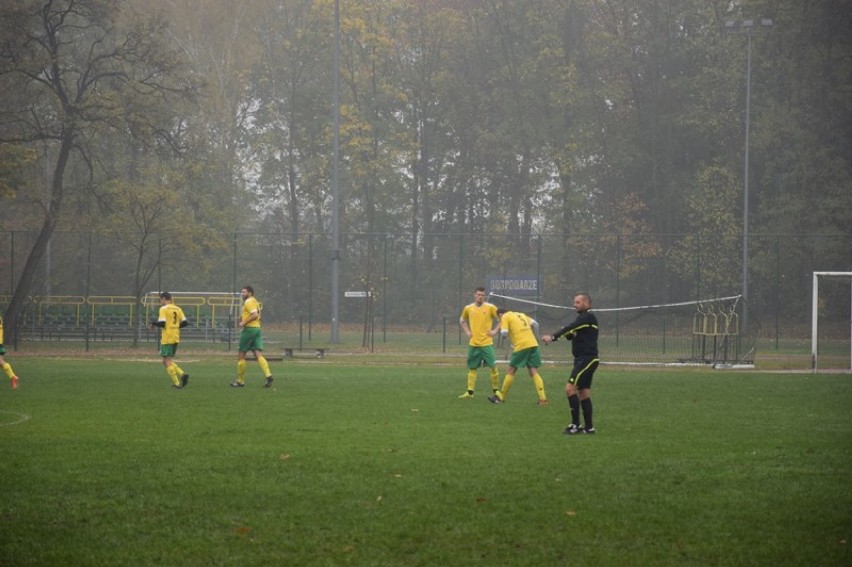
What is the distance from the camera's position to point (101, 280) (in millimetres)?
52469

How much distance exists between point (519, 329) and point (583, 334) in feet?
15.9

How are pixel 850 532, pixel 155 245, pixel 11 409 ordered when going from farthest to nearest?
pixel 155 245
pixel 11 409
pixel 850 532

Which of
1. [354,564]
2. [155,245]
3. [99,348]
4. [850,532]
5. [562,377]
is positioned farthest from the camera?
[155,245]

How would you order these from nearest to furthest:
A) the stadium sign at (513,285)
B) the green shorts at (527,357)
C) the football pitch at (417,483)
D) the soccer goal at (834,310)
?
the football pitch at (417,483) < the green shorts at (527,357) < the stadium sign at (513,285) < the soccer goal at (834,310)

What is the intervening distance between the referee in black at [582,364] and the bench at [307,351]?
20266mm

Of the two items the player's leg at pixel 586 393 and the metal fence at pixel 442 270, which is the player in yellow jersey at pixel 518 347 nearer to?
the player's leg at pixel 586 393

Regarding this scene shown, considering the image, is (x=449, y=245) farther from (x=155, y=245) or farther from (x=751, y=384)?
(x=751, y=384)

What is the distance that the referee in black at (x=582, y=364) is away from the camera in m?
14.7

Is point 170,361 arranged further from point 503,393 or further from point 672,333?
point 672,333

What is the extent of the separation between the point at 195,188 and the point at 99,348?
17.6 metres

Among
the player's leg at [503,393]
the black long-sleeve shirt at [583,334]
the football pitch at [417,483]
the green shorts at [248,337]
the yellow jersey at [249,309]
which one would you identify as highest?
the yellow jersey at [249,309]

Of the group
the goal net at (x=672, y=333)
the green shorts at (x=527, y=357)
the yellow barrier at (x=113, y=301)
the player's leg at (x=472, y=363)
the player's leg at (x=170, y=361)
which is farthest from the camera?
the yellow barrier at (x=113, y=301)

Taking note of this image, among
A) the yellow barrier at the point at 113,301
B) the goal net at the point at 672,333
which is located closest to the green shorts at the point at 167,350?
the goal net at the point at 672,333

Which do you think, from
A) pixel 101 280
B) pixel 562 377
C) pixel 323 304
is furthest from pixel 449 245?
pixel 562 377
